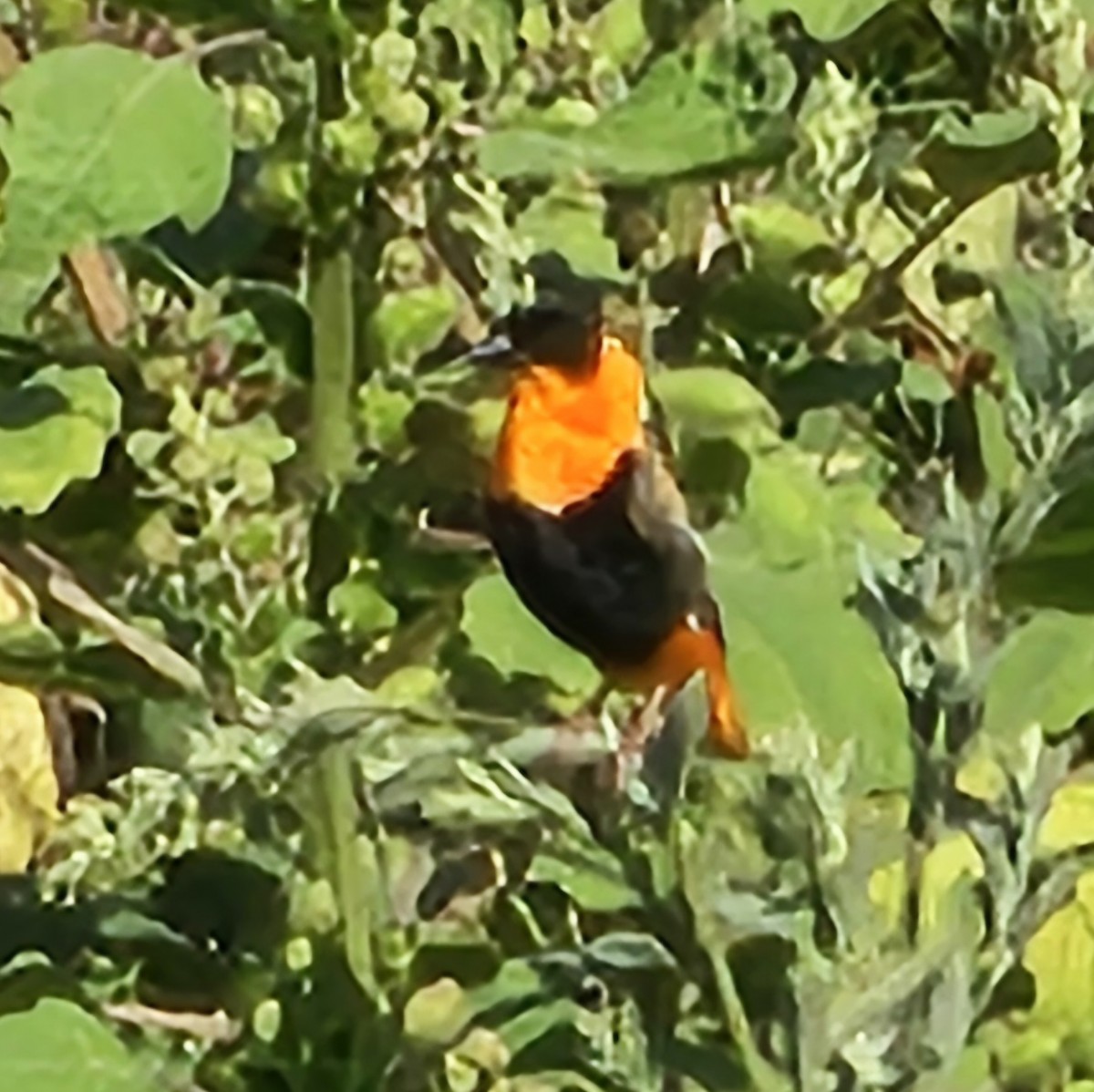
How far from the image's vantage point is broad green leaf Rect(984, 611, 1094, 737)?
521 mm

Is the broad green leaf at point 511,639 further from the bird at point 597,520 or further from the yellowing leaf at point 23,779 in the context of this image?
the yellowing leaf at point 23,779

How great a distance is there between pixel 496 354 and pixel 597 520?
0.04 meters

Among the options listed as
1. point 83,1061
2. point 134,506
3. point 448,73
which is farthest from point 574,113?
point 83,1061

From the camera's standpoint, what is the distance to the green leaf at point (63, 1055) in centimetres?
52

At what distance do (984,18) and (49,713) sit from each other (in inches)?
10.5

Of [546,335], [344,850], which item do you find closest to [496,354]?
[546,335]

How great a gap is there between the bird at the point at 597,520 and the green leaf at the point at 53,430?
84 millimetres

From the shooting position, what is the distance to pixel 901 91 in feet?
1.77

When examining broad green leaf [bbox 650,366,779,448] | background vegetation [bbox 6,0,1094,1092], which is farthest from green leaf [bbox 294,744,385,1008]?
broad green leaf [bbox 650,366,779,448]

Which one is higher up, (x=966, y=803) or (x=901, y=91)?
(x=901, y=91)

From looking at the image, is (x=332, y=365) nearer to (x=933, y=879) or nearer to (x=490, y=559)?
(x=490, y=559)

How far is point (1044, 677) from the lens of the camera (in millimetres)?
534

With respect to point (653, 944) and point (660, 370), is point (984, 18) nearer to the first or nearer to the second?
point (660, 370)

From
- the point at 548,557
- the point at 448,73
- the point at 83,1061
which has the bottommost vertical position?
the point at 83,1061
